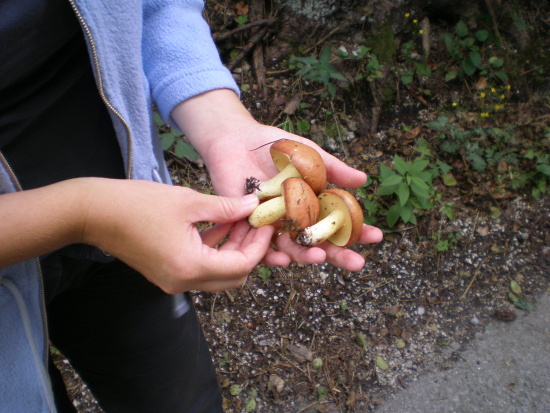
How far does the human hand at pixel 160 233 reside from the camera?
1.18 meters

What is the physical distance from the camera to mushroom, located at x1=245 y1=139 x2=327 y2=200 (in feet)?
5.54

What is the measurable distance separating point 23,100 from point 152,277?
608mm

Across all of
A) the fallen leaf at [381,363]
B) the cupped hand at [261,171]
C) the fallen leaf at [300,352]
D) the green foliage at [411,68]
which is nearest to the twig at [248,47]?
the green foliage at [411,68]

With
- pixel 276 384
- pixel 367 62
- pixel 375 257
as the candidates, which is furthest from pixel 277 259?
pixel 367 62

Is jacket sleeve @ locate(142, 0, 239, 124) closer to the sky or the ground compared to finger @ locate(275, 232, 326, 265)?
closer to the sky

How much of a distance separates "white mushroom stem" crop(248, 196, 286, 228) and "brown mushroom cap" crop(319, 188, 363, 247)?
0.80 feet

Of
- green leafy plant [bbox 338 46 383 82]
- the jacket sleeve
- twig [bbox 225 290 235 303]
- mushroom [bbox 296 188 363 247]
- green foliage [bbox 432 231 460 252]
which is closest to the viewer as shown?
the jacket sleeve

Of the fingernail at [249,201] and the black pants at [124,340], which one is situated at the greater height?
the fingernail at [249,201]

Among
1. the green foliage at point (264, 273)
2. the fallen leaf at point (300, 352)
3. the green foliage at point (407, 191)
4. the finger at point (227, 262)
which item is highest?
the finger at point (227, 262)

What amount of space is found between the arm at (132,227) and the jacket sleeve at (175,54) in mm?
410

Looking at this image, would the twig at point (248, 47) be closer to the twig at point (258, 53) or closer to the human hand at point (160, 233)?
the twig at point (258, 53)

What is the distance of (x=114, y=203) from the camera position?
3.88ft

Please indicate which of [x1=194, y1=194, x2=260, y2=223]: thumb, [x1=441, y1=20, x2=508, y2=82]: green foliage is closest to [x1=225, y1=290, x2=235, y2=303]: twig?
[x1=194, y1=194, x2=260, y2=223]: thumb

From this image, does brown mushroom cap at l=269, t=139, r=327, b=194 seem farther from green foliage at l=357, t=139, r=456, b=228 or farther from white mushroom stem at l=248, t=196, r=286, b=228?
green foliage at l=357, t=139, r=456, b=228
